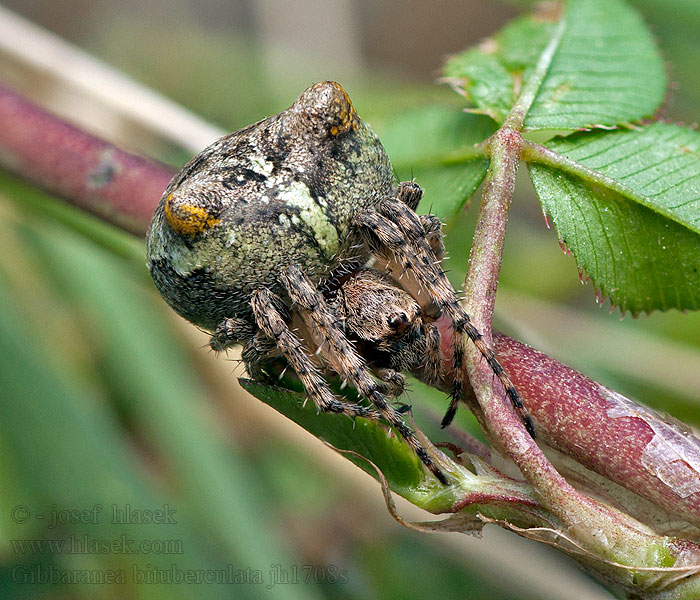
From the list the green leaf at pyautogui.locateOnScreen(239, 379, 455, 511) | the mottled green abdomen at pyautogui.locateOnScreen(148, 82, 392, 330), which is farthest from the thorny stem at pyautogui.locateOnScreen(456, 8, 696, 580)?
the mottled green abdomen at pyautogui.locateOnScreen(148, 82, 392, 330)

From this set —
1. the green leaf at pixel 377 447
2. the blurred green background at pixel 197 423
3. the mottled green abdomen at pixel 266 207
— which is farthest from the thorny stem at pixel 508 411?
the blurred green background at pixel 197 423

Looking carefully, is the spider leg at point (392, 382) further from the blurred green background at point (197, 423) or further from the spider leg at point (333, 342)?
the blurred green background at point (197, 423)

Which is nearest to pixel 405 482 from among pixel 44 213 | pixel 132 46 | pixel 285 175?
pixel 285 175

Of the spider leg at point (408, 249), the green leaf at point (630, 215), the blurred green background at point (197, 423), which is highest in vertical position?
the green leaf at point (630, 215)

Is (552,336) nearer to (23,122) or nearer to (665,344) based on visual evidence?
(665,344)

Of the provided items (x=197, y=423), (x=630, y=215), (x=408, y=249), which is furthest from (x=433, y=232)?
(x=197, y=423)

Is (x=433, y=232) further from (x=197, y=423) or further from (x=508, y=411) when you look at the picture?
(x=197, y=423)

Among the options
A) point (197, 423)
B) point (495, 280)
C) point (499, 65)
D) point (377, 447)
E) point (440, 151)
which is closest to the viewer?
point (377, 447)
